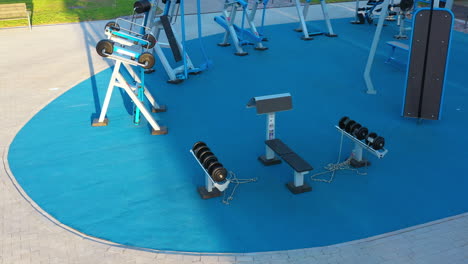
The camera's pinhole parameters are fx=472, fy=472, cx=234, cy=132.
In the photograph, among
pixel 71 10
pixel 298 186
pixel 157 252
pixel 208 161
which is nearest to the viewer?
pixel 157 252

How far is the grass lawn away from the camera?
15922 millimetres

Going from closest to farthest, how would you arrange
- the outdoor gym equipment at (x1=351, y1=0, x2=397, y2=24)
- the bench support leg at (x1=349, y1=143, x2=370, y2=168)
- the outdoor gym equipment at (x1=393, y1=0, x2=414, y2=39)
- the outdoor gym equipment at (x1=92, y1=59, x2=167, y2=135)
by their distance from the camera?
the bench support leg at (x1=349, y1=143, x2=370, y2=168) < the outdoor gym equipment at (x1=92, y1=59, x2=167, y2=135) < the outdoor gym equipment at (x1=393, y1=0, x2=414, y2=39) < the outdoor gym equipment at (x1=351, y1=0, x2=397, y2=24)

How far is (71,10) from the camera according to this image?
17469 millimetres

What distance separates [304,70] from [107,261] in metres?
6.99

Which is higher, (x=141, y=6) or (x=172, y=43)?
(x=141, y=6)

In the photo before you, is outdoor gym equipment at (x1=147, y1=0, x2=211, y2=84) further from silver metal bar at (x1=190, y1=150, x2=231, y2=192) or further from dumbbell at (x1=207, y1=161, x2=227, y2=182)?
dumbbell at (x1=207, y1=161, x2=227, y2=182)

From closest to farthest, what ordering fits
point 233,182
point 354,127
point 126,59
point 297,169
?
1. point 297,169
2. point 233,182
3. point 354,127
4. point 126,59

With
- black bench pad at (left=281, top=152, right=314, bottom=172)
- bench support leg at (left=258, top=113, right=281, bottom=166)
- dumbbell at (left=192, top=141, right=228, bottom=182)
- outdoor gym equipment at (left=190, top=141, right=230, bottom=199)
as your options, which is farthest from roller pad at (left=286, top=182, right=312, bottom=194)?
dumbbell at (left=192, top=141, right=228, bottom=182)

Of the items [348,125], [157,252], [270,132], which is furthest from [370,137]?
[157,252]

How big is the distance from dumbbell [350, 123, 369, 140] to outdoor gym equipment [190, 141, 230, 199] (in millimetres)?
1876

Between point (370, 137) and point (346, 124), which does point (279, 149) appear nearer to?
point (346, 124)

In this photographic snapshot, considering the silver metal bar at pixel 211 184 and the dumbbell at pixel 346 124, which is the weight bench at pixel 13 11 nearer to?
the silver metal bar at pixel 211 184

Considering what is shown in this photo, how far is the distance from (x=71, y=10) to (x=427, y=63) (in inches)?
549

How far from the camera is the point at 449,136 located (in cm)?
724
